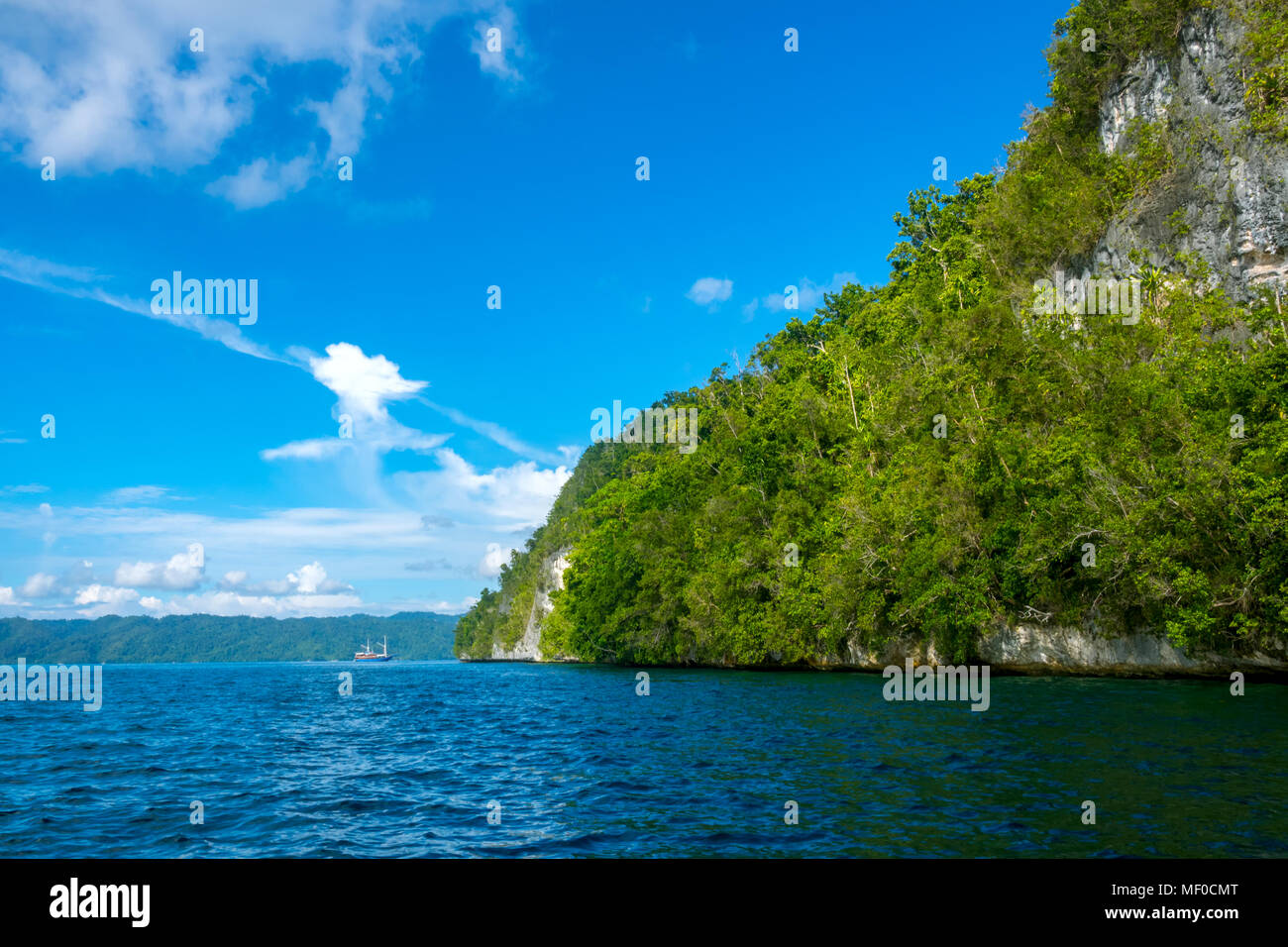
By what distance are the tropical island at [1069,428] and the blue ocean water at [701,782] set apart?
21.8ft

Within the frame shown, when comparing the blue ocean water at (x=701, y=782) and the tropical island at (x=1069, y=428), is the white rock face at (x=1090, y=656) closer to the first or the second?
the tropical island at (x=1069, y=428)

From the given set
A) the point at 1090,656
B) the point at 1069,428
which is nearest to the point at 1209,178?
the point at 1069,428

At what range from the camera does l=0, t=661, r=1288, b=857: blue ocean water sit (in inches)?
436

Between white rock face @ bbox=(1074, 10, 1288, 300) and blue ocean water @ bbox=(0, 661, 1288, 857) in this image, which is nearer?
blue ocean water @ bbox=(0, 661, 1288, 857)

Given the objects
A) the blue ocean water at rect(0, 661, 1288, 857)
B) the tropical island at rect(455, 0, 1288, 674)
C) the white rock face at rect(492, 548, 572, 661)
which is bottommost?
the white rock face at rect(492, 548, 572, 661)

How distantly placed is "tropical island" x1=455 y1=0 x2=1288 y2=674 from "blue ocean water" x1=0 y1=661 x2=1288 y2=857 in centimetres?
664

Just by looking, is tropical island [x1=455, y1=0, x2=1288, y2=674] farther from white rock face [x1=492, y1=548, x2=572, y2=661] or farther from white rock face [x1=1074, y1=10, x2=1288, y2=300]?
white rock face [x1=492, y1=548, x2=572, y2=661]

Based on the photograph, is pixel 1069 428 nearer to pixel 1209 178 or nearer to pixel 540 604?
pixel 1209 178

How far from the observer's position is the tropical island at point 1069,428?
2948 cm

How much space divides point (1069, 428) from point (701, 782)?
1148 inches

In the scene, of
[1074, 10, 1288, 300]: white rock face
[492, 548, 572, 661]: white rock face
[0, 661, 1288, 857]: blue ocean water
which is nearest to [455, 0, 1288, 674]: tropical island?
[1074, 10, 1288, 300]: white rock face

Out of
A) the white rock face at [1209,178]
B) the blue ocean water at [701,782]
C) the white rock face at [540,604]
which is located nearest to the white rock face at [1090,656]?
the blue ocean water at [701,782]

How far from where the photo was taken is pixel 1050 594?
36812 mm

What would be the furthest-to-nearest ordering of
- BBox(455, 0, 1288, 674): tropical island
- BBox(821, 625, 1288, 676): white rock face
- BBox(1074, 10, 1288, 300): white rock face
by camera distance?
BBox(1074, 10, 1288, 300): white rock face → BBox(821, 625, 1288, 676): white rock face → BBox(455, 0, 1288, 674): tropical island
